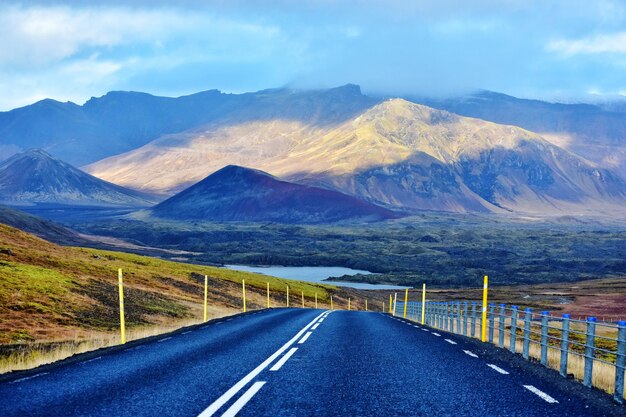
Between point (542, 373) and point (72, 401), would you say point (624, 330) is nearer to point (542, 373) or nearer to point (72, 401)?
point (542, 373)

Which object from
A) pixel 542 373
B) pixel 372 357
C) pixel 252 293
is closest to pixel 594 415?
pixel 542 373

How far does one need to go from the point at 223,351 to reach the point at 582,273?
160 metres

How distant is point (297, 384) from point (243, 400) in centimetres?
194

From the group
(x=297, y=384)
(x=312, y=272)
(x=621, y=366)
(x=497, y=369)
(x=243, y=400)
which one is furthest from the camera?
(x=312, y=272)

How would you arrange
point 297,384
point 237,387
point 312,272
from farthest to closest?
point 312,272
point 297,384
point 237,387

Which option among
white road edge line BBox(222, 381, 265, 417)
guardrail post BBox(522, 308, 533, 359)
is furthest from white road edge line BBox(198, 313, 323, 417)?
guardrail post BBox(522, 308, 533, 359)

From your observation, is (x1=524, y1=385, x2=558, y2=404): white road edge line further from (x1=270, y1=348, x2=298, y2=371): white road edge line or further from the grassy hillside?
the grassy hillside

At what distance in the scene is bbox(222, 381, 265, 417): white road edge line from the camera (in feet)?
32.5

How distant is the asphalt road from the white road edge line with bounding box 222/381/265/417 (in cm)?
2

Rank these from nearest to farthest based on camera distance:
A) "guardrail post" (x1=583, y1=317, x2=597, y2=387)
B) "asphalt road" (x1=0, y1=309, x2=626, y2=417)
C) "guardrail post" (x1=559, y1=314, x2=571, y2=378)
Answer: "asphalt road" (x1=0, y1=309, x2=626, y2=417) → "guardrail post" (x1=583, y1=317, x2=597, y2=387) → "guardrail post" (x1=559, y1=314, x2=571, y2=378)

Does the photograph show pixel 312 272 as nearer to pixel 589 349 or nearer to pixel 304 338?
pixel 304 338

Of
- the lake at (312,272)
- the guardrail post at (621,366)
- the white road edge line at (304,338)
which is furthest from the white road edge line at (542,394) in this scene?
the lake at (312,272)

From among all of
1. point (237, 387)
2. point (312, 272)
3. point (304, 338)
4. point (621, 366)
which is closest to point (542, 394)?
point (621, 366)

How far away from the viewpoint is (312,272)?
168500 mm
